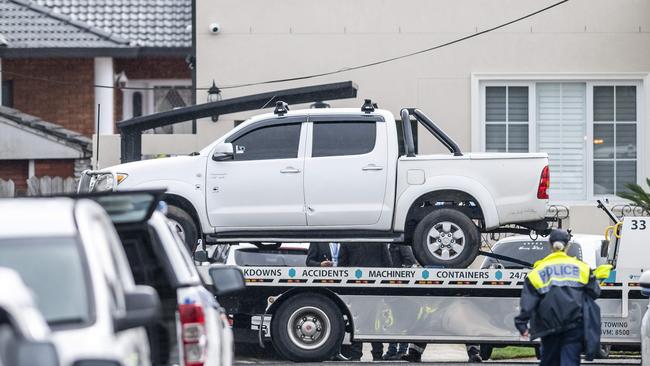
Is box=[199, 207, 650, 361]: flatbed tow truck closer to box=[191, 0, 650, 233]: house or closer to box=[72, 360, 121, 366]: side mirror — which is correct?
box=[191, 0, 650, 233]: house

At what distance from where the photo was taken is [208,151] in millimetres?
15453

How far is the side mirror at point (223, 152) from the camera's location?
1529cm

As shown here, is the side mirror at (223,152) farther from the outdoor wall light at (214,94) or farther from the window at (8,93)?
the window at (8,93)

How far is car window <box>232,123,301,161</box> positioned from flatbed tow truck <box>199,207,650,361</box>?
118cm

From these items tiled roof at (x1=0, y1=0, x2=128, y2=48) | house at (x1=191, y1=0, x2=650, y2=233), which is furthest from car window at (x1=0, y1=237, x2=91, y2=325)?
tiled roof at (x1=0, y1=0, x2=128, y2=48)

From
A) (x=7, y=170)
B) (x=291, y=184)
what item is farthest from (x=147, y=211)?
(x=7, y=170)

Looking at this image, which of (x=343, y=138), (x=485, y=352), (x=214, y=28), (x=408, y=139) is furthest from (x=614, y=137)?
(x=343, y=138)

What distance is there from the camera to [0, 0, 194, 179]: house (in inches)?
1099

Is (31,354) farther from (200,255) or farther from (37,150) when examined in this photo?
(37,150)

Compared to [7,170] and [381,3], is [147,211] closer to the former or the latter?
[381,3]

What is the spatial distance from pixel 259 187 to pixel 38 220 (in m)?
8.77

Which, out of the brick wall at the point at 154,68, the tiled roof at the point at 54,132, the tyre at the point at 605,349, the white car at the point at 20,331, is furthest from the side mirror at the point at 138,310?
the brick wall at the point at 154,68

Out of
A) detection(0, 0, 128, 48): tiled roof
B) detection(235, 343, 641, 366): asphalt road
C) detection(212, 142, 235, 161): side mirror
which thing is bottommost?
detection(235, 343, 641, 366): asphalt road

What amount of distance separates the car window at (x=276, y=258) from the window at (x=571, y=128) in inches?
248
